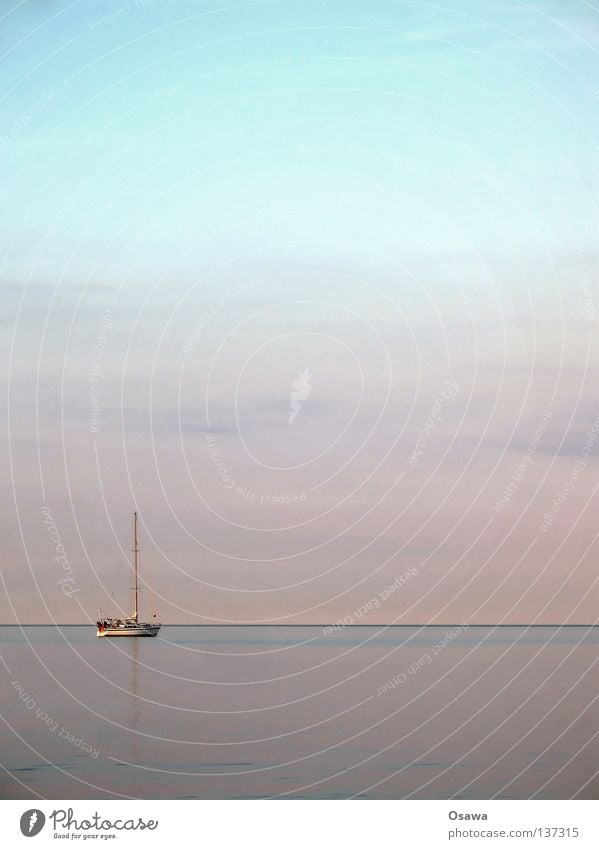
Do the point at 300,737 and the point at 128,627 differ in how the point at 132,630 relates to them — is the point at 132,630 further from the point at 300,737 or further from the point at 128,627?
the point at 300,737

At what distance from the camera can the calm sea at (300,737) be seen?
13.7 m

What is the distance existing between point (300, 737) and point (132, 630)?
978 inches

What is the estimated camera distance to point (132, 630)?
41.3m

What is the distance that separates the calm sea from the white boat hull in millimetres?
10456

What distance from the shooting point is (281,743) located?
16844 millimetres
